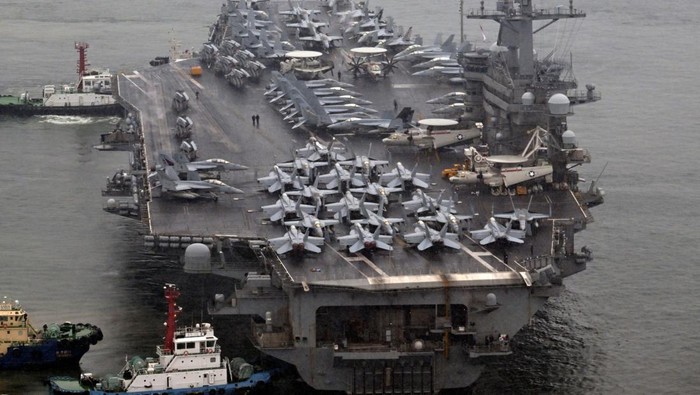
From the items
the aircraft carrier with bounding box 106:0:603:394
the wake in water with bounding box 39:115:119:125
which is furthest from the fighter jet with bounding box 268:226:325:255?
the wake in water with bounding box 39:115:119:125

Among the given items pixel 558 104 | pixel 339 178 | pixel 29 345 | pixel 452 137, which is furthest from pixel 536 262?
pixel 452 137

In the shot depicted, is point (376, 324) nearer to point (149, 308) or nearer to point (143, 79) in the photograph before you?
point (149, 308)

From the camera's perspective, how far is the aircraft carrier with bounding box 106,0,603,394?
5884cm

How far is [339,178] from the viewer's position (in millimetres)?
72375

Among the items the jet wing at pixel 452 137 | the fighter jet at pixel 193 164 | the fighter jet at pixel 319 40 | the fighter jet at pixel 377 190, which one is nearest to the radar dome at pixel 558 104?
the jet wing at pixel 452 137

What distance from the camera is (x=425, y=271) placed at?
2409 inches

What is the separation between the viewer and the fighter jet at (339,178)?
72.2 m

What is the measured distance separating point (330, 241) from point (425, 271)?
538cm

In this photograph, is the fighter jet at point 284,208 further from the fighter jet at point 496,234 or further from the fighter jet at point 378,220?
the fighter jet at point 496,234

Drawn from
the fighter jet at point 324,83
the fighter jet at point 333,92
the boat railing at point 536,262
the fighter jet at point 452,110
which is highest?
the fighter jet at point 324,83

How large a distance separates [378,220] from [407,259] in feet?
10.6

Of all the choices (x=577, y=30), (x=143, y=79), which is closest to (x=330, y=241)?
(x=143, y=79)

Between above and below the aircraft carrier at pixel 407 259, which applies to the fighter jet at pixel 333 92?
above

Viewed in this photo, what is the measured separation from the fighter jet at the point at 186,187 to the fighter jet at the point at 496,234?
12292 millimetres
